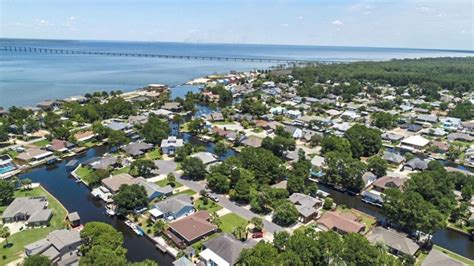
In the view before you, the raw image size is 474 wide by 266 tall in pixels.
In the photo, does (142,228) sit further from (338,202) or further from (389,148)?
(389,148)

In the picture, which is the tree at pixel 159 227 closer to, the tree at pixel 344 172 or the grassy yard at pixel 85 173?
the grassy yard at pixel 85 173

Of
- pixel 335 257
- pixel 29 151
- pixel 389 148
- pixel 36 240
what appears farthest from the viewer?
pixel 389 148

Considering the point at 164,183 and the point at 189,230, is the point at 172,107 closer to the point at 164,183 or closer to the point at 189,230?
the point at 164,183

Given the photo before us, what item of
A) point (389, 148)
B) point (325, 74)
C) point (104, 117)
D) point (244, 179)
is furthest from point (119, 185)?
point (325, 74)

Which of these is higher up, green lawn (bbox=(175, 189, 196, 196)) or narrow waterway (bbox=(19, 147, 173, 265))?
green lawn (bbox=(175, 189, 196, 196))

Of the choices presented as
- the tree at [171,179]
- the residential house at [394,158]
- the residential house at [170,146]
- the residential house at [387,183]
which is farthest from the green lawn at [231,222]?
the residential house at [394,158]

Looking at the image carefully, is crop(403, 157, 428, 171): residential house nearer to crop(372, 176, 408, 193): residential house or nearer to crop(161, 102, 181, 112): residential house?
crop(372, 176, 408, 193): residential house

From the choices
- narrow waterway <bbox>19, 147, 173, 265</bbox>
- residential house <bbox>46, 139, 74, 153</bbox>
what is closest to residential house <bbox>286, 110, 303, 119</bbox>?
narrow waterway <bbox>19, 147, 173, 265</bbox>
